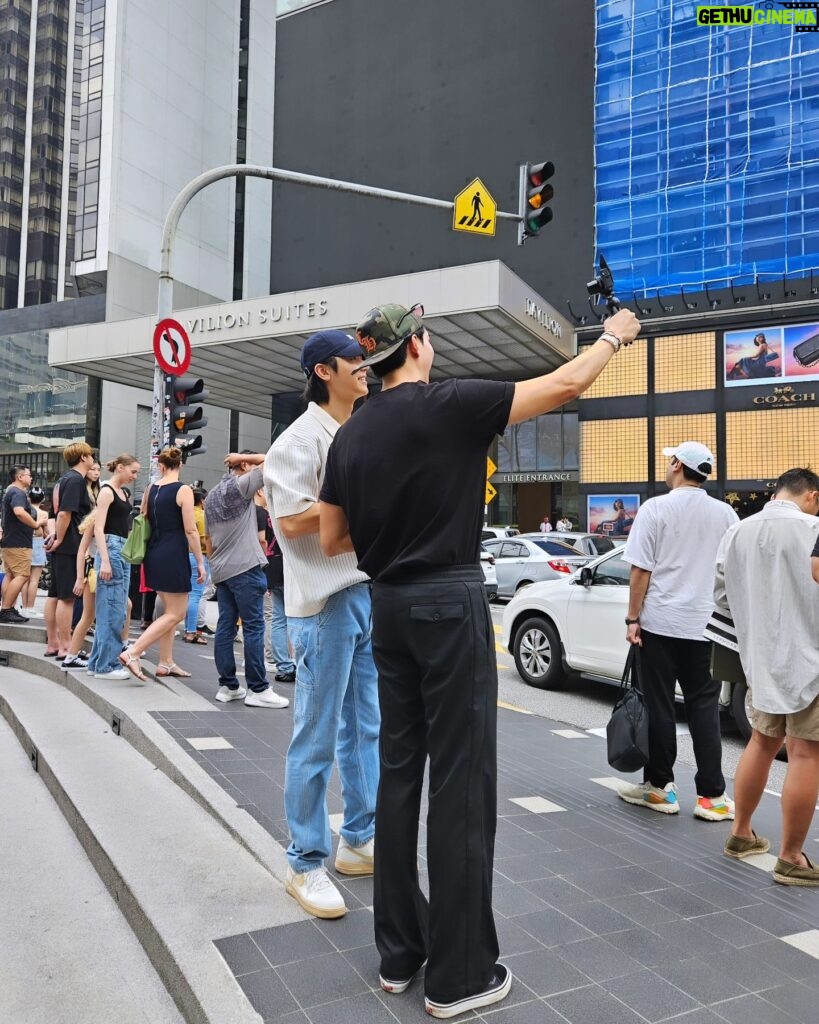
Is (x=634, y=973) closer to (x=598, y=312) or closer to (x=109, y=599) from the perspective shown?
(x=109, y=599)

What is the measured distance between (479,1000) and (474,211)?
32.0 ft

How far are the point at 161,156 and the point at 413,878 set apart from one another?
44.1 meters

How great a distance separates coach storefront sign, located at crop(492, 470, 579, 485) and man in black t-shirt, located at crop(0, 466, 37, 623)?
24.3 m

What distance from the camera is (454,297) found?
24.1 meters

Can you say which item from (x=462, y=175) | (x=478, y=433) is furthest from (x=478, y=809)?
(x=462, y=175)

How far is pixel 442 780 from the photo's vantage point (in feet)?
7.49

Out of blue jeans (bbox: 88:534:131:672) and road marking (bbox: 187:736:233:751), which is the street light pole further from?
road marking (bbox: 187:736:233:751)

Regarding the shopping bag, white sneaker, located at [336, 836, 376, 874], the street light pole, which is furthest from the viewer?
the street light pole

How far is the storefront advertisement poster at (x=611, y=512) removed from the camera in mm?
28984

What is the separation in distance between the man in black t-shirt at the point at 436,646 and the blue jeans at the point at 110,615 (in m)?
4.62

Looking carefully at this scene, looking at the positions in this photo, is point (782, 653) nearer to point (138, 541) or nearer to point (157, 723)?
point (157, 723)

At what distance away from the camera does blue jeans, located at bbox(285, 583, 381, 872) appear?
289 centimetres

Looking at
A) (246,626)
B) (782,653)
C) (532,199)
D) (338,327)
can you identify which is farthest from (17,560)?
(338,327)

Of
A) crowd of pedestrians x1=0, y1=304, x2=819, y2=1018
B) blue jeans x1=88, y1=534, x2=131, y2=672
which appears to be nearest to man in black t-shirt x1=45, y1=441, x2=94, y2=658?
blue jeans x1=88, y1=534, x2=131, y2=672
